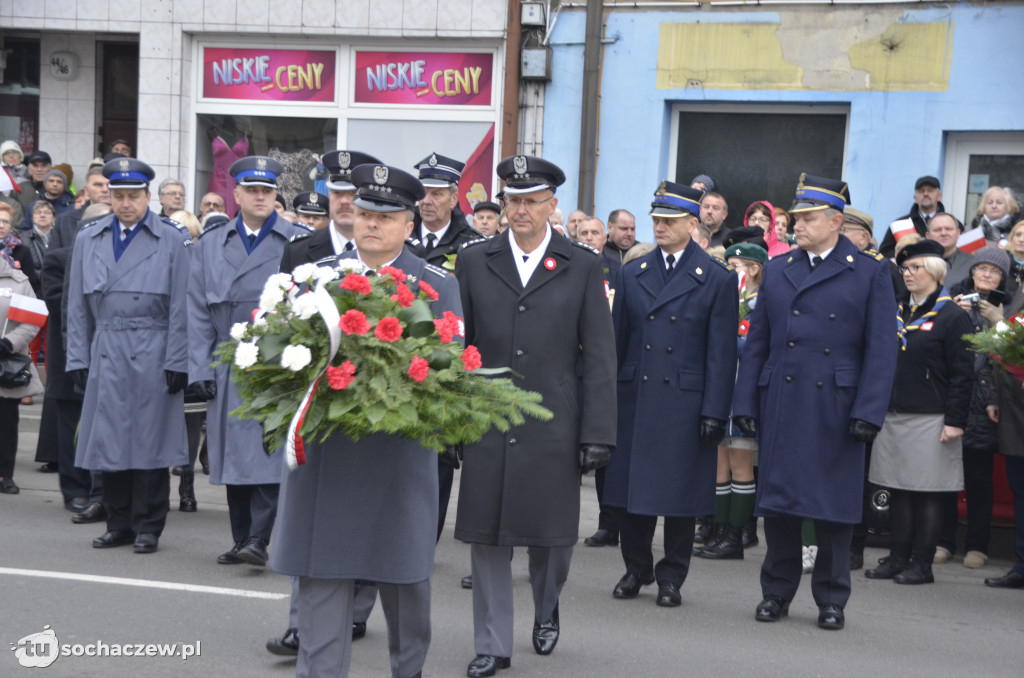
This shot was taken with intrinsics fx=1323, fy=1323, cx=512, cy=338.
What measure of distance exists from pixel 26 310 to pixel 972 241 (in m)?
7.47

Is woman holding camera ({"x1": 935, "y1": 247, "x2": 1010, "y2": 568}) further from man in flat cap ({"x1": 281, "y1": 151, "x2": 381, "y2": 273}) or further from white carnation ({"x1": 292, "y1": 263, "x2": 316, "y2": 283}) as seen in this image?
white carnation ({"x1": 292, "y1": 263, "x2": 316, "y2": 283})

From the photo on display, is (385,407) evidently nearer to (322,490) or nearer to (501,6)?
(322,490)

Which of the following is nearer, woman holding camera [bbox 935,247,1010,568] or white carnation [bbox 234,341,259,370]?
white carnation [bbox 234,341,259,370]

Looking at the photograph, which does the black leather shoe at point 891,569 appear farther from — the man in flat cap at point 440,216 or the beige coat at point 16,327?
the beige coat at point 16,327

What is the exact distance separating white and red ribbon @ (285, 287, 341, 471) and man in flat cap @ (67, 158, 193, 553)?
12.0ft

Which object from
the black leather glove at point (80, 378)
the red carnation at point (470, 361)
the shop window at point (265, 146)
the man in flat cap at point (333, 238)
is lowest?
the black leather glove at point (80, 378)

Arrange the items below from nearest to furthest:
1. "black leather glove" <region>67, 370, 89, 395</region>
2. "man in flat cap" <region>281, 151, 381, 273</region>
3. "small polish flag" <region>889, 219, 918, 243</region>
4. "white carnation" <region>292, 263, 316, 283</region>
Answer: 1. "white carnation" <region>292, 263, 316, 283</region>
2. "man in flat cap" <region>281, 151, 381, 273</region>
3. "black leather glove" <region>67, 370, 89, 395</region>
4. "small polish flag" <region>889, 219, 918, 243</region>

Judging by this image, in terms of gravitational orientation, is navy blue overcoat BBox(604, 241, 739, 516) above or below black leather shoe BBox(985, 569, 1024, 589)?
above

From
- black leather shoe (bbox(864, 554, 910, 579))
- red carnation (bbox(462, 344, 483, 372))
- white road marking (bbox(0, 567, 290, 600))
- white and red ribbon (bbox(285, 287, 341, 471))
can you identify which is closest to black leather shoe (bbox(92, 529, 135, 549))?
white road marking (bbox(0, 567, 290, 600))

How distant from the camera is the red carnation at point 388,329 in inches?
181

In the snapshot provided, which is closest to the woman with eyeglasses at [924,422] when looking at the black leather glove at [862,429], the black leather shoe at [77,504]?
the black leather glove at [862,429]

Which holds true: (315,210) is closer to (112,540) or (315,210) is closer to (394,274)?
(112,540)

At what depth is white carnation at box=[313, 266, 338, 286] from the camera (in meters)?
4.73

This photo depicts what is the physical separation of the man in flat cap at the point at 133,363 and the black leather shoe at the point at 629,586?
283 cm
